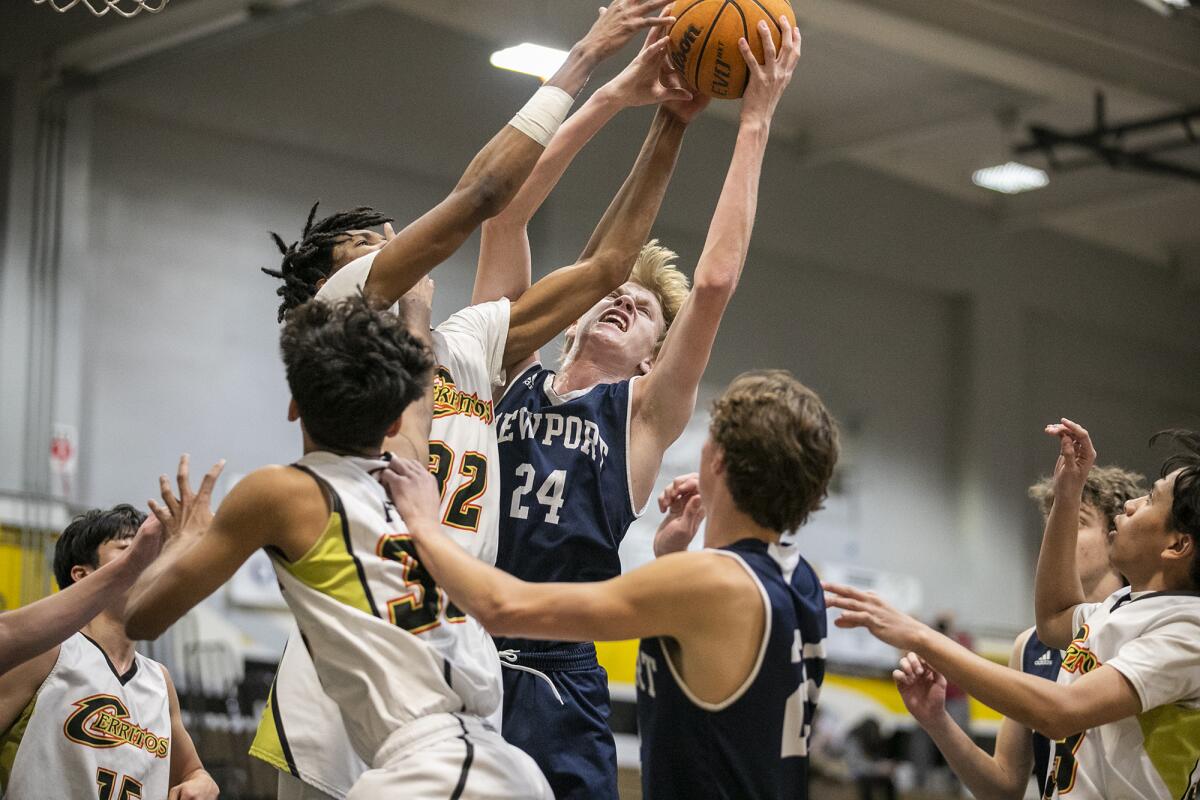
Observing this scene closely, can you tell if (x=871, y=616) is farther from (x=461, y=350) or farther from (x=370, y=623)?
(x=461, y=350)

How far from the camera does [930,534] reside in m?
16.7

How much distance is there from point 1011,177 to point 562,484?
12.9 metres

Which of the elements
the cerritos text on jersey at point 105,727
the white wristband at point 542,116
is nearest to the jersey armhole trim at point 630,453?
the white wristband at point 542,116

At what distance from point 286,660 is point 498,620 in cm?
85

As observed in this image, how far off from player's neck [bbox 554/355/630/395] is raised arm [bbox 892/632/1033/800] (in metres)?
1.23

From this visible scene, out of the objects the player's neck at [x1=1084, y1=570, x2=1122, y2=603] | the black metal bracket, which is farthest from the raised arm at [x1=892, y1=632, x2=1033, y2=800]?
the black metal bracket

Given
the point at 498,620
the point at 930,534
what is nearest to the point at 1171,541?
the point at 498,620

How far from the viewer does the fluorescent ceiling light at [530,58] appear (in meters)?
11.4

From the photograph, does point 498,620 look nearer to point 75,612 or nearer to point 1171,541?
point 75,612

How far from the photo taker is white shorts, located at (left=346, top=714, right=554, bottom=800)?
273 cm

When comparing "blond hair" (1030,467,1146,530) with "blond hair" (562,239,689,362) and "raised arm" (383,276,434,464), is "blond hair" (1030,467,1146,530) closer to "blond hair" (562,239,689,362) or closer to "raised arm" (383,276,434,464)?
"blond hair" (562,239,689,362)

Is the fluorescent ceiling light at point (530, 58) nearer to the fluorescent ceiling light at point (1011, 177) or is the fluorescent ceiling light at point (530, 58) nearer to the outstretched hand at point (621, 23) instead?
the fluorescent ceiling light at point (1011, 177)

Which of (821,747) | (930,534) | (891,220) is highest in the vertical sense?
(891,220)

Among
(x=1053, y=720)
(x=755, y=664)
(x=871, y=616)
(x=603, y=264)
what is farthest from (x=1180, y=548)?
(x=603, y=264)
